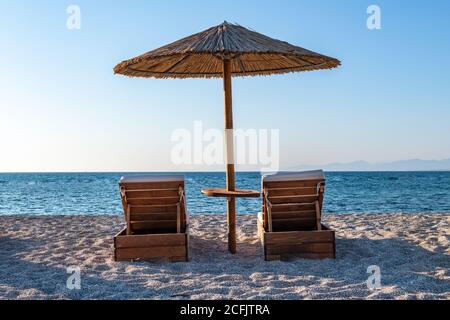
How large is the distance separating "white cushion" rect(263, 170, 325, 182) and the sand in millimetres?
875

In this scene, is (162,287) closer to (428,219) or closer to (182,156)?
(182,156)

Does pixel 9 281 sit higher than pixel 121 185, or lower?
lower

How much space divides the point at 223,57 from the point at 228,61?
0.13 metres

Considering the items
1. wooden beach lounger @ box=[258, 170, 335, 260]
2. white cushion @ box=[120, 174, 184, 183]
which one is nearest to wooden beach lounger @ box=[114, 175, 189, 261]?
white cushion @ box=[120, 174, 184, 183]

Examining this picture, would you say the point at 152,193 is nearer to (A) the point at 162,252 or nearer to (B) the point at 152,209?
(B) the point at 152,209

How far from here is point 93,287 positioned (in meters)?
4.02

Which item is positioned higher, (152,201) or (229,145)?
(229,145)

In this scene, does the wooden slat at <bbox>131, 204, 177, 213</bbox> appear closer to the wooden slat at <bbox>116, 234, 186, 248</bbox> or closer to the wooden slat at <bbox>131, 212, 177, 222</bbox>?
the wooden slat at <bbox>131, 212, 177, 222</bbox>

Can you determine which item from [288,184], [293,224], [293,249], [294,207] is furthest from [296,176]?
[293,249]

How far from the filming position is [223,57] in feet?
17.7

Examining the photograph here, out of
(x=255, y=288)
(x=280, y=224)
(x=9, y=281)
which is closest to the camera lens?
(x=255, y=288)
